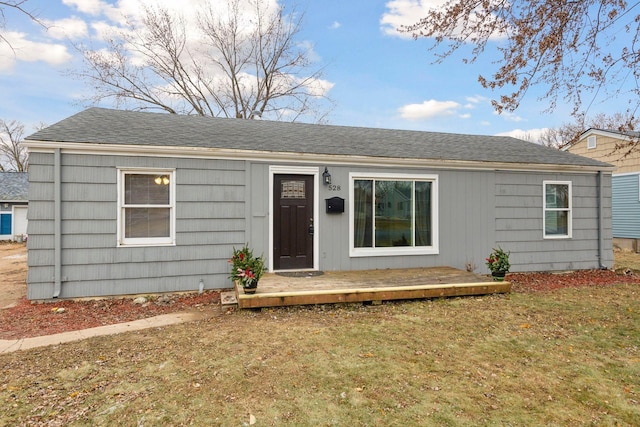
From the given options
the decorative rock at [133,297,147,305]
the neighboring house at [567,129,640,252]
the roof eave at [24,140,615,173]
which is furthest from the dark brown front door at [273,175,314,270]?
the neighboring house at [567,129,640,252]

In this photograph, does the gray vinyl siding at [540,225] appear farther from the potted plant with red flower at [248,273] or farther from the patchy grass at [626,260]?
the potted plant with red flower at [248,273]

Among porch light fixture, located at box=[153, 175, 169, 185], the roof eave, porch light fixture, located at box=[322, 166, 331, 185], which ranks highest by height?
the roof eave

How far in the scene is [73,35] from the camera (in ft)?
43.5

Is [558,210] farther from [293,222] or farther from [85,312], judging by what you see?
[85,312]

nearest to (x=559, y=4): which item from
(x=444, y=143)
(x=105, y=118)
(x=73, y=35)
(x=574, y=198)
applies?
(x=444, y=143)

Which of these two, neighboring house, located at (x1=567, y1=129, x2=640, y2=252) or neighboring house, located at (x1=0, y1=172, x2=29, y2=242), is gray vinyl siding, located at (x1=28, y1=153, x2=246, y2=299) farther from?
neighboring house, located at (x1=0, y1=172, x2=29, y2=242)

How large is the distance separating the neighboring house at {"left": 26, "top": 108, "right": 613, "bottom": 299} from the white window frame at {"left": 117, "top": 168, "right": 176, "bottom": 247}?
0.06ft

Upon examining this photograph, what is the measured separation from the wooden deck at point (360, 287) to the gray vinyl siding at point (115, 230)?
126cm

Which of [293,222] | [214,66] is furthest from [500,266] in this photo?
[214,66]

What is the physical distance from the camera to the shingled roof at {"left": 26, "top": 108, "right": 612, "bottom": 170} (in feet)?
19.8

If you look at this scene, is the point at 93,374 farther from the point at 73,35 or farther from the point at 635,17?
the point at 73,35

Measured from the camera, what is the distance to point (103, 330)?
14.6 ft

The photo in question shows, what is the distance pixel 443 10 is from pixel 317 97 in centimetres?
1413

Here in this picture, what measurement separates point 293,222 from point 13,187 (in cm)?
2025
